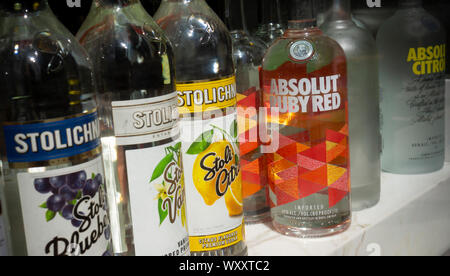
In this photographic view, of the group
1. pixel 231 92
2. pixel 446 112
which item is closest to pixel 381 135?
pixel 446 112

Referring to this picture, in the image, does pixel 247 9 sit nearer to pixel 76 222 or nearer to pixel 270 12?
pixel 270 12

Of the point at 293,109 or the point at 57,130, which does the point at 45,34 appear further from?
the point at 293,109

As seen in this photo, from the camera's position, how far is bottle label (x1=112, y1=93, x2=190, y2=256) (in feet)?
1.69

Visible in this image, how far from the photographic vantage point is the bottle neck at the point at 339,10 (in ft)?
2.67

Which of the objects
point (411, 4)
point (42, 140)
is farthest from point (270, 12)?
point (42, 140)

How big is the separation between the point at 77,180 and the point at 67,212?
0.10 feet

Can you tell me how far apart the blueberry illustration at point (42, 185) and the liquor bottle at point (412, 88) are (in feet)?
2.23

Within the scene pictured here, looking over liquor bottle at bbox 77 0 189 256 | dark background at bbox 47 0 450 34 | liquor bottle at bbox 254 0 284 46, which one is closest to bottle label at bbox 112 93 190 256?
liquor bottle at bbox 77 0 189 256

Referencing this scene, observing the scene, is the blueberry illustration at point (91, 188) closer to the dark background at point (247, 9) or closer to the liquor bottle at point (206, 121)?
the liquor bottle at point (206, 121)

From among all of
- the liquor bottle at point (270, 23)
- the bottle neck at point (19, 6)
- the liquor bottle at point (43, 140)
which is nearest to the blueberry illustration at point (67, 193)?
the liquor bottle at point (43, 140)

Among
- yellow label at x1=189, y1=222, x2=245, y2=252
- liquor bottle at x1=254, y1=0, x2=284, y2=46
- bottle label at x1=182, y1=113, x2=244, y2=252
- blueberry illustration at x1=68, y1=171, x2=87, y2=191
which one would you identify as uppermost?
liquor bottle at x1=254, y1=0, x2=284, y2=46

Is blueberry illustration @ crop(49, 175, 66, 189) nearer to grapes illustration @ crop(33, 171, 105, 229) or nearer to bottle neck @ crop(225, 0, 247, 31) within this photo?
grapes illustration @ crop(33, 171, 105, 229)

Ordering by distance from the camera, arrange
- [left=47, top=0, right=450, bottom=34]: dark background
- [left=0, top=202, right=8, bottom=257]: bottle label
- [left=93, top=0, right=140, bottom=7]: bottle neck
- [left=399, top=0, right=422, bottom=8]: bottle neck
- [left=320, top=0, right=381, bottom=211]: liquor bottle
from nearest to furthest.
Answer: [left=0, top=202, right=8, bottom=257]: bottle label, [left=93, top=0, right=140, bottom=7]: bottle neck, [left=47, top=0, right=450, bottom=34]: dark background, [left=320, top=0, right=381, bottom=211]: liquor bottle, [left=399, top=0, right=422, bottom=8]: bottle neck

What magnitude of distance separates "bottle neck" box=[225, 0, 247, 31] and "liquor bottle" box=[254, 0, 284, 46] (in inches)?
2.9
